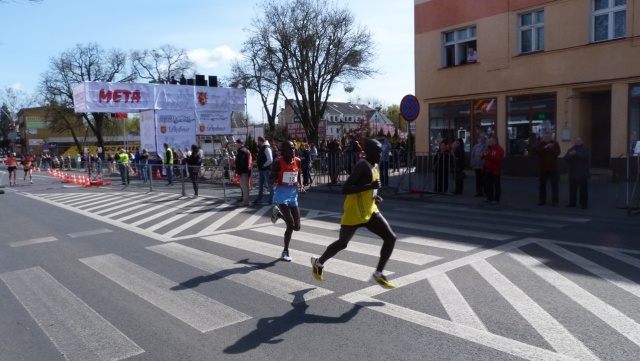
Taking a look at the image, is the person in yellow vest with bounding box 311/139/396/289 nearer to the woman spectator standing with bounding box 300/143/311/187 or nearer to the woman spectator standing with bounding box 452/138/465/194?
the woman spectator standing with bounding box 452/138/465/194

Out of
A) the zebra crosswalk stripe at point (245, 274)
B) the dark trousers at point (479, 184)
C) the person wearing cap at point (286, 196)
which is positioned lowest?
the zebra crosswalk stripe at point (245, 274)

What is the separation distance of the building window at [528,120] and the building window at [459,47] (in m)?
2.83

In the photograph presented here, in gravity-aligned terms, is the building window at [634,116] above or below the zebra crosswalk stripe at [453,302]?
above

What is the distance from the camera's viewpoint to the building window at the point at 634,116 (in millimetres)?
16812

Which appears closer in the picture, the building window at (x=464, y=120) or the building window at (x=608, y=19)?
the building window at (x=608, y=19)

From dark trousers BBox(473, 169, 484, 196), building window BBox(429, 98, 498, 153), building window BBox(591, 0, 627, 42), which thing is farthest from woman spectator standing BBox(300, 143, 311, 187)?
building window BBox(591, 0, 627, 42)

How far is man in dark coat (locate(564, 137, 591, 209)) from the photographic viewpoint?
11977mm

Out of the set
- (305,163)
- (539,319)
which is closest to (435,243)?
(539,319)

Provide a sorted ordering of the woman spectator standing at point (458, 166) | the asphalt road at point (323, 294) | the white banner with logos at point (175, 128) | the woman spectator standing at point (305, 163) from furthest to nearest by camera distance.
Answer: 1. the white banner with logos at point (175, 128)
2. the woman spectator standing at point (305, 163)
3. the woman spectator standing at point (458, 166)
4. the asphalt road at point (323, 294)

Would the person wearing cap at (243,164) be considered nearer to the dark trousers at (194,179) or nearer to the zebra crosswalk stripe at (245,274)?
the dark trousers at (194,179)

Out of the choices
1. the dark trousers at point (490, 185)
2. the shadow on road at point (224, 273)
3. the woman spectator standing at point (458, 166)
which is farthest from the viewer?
the woman spectator standing at point (458, 166)

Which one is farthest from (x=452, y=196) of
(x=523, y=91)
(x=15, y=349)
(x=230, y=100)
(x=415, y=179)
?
Answer: (x=230, y=100)

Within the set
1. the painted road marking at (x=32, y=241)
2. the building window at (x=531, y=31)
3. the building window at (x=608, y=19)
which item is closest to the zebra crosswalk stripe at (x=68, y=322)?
the painted road marking at (x=32, y=241)

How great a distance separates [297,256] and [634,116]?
1418cm
